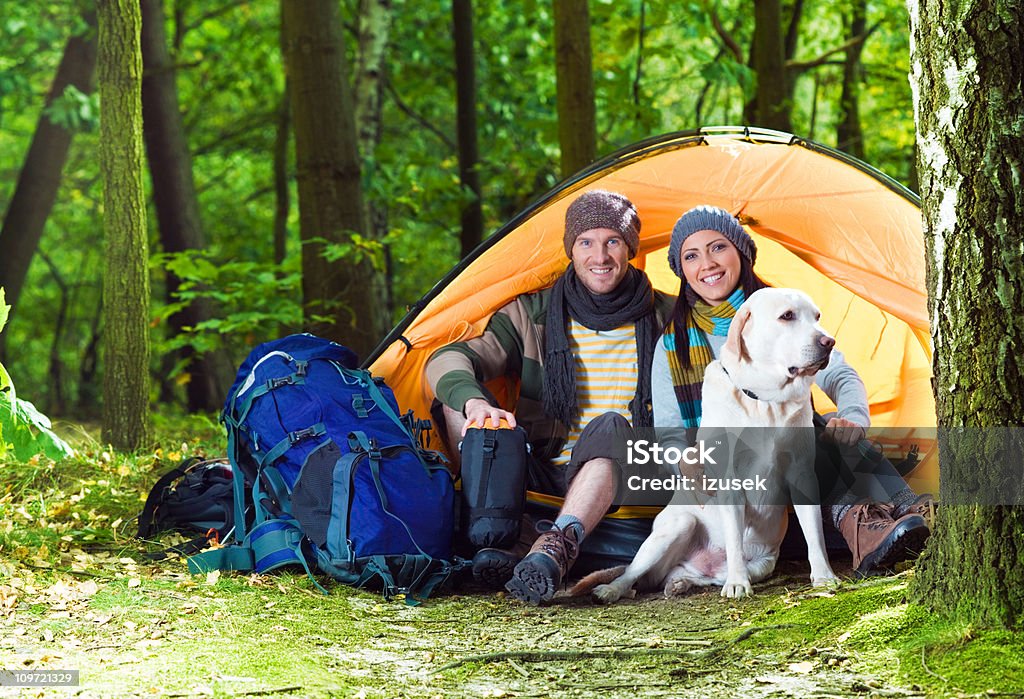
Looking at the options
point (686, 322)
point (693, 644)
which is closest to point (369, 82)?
point (686, 322)

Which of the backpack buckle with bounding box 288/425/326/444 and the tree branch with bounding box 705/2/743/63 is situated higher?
the tree branch with bounding box 705/2/743/63

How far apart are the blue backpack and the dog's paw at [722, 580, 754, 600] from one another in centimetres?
95

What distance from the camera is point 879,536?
3594 millimetres

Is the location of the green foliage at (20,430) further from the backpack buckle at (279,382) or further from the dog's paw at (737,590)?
the dog's paw at (737,590)

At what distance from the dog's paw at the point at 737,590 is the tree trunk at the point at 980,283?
2.77 ft

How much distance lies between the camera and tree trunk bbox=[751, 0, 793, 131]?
8711 millimetres

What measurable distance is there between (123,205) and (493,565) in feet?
9.31

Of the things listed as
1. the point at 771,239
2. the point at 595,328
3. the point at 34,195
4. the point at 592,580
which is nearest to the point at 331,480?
the point at 592,580

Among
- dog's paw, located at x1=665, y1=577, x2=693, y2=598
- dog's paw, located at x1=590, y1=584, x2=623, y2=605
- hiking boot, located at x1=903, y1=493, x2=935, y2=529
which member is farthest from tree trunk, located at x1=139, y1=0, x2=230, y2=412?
hiking boot, located at x1=903, y1=493, x2=935, y2=529

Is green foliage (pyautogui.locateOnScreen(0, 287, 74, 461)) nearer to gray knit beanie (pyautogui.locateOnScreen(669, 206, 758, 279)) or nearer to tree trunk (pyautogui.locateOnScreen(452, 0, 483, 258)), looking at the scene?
gray knit beanie (pyautogui.locateOnScreen(669, 206, 758, 279))

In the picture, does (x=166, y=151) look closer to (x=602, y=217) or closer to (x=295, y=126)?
(x=295, y=126)

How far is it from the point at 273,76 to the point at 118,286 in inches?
332

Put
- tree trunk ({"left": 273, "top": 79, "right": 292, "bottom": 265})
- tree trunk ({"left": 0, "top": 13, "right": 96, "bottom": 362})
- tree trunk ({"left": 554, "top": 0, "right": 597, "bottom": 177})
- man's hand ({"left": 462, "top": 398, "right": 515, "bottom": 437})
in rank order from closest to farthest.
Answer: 1. man's hand ({"left": 462, "top": 398, "right": 515, "bottom": 437})
2. tree trunk ({"left": 554, "top": 0, "right": 597, "bottom": 177})
3. tree trunk ({"left": 0, "top": 13, "right": 96, "bottom": 362})
4. tree trunk ({"left": 273, "top": 79, "right": 292, "bottom": 265})

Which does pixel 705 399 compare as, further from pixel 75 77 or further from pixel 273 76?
pixel 273 76
